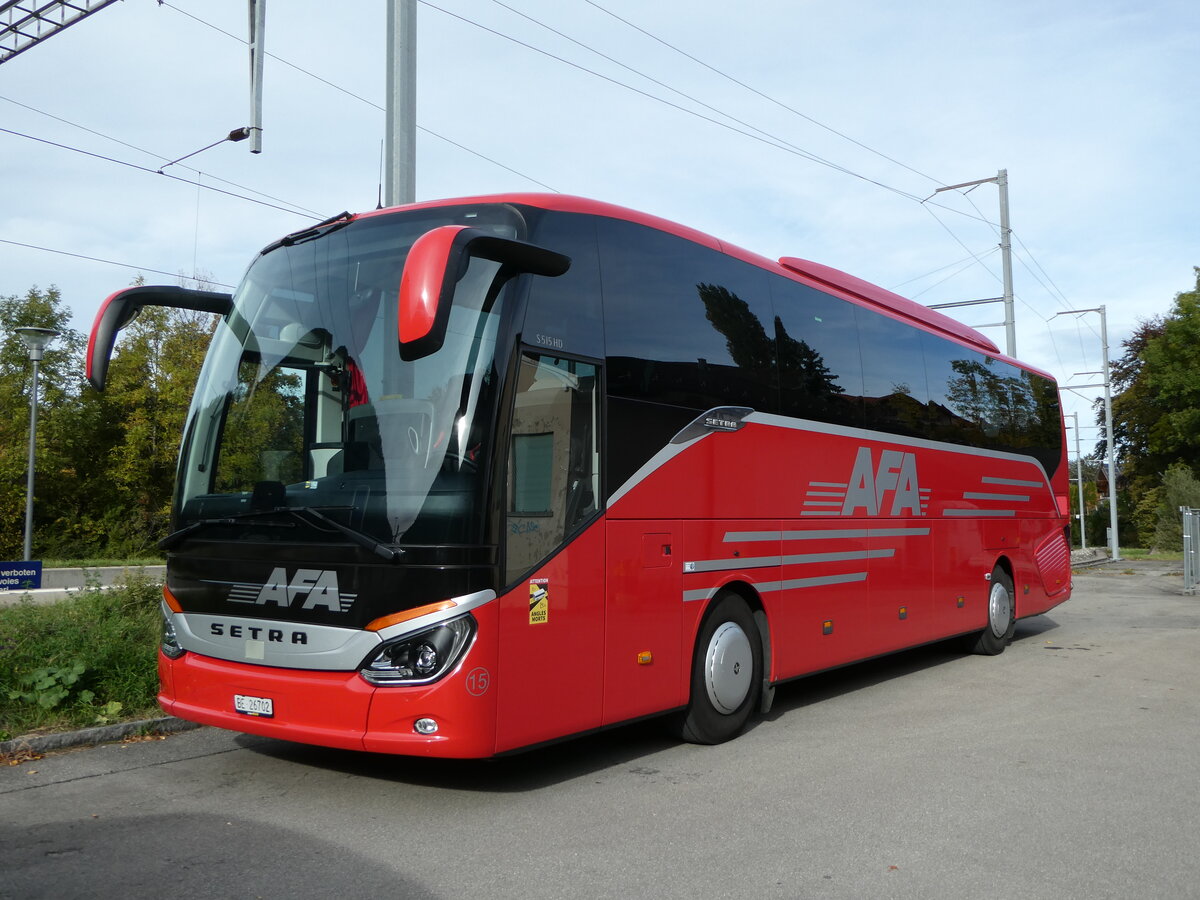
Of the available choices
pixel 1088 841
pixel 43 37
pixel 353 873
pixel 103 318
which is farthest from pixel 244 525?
pixel 43 37

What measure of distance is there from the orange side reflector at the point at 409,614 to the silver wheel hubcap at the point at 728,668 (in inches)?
105

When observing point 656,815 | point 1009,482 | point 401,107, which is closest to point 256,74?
point 401,107

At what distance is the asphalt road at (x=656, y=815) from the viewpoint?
16.0 feet

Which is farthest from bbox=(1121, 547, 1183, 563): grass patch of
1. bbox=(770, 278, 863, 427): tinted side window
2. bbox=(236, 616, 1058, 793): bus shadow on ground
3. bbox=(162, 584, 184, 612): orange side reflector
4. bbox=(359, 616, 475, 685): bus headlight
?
bbox=(162, 584, 184, 612): orange side reflector

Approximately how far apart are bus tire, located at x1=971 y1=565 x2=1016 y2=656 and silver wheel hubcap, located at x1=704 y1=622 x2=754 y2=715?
21.0ft

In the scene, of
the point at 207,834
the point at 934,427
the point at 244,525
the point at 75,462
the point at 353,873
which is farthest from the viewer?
the point at 75,462

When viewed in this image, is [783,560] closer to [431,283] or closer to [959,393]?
[431,283]

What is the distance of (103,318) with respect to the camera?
6875mm

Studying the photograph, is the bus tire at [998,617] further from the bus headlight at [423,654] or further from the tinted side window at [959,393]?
the bus headlight at [423,654]

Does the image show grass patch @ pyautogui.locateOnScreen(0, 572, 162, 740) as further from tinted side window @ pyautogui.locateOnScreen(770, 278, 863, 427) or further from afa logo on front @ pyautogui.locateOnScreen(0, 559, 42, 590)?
tinted side window @ pyautogui.locateOnScreen(770, 278, 863, 427)

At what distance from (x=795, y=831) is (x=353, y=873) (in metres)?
2.29

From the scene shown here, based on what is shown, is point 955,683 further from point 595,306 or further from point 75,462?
point 75,462

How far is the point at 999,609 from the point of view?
13797 millimetres


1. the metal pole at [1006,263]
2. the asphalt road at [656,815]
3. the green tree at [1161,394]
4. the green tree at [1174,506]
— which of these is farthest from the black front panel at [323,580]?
the green tree at [1161,394]
